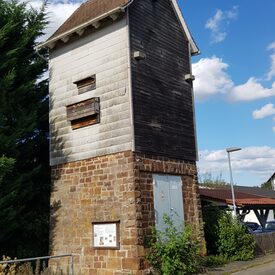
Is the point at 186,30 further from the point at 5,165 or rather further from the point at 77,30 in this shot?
the point at 5,165

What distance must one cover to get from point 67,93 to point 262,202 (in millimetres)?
13380

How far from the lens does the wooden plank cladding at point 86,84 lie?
14.9 m

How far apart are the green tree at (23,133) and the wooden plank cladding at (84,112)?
1304mm

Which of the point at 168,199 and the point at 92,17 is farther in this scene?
the point at 92,17

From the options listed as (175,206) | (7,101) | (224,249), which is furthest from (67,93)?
(224,249)

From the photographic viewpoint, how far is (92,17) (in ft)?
49.9

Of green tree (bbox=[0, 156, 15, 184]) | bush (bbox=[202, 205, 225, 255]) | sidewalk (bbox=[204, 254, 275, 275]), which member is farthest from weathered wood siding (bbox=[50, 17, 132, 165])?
bush (bbox=[202, 205, 225, 255])

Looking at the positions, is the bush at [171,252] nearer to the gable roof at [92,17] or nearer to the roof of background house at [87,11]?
the gable roof at [92,17]

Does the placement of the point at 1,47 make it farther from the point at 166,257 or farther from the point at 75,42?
the point at 166,257

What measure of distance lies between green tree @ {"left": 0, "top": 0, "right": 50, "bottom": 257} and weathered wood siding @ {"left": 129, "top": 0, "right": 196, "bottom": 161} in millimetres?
3968

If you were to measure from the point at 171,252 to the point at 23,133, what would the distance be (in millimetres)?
6408

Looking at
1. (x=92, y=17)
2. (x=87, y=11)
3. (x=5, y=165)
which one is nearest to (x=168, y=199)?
(x=5, y=165)

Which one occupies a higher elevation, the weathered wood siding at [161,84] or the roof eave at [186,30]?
the roof eave at [186,30]

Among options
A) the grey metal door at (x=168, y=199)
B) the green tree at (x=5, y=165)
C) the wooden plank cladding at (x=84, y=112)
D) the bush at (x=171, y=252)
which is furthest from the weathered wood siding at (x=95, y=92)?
the bush at (x=171, y=252)
